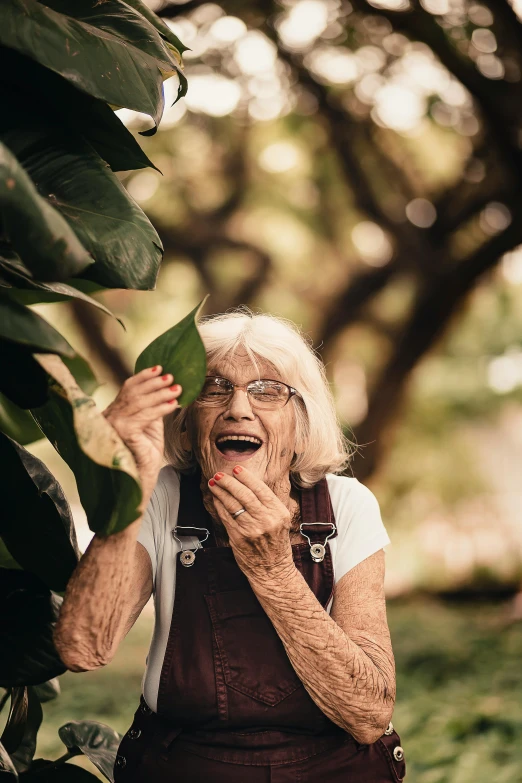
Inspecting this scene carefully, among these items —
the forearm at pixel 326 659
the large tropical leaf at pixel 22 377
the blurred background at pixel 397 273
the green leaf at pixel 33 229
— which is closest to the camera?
the green leaf at pixel 33 229

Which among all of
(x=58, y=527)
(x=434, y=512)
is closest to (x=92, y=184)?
(x=58, y=527)

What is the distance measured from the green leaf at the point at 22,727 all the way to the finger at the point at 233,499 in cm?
51

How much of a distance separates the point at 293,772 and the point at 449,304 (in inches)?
162

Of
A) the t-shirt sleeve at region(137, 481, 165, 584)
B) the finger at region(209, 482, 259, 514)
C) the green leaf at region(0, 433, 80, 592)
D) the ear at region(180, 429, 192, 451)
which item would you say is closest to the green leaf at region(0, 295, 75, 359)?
the green leaf at region(0, 433, 80, 592)

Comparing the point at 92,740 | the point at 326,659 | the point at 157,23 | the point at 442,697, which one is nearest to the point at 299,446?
the point at 326,659

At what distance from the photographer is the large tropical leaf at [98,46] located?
0.99m

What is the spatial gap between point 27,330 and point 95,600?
45 cm

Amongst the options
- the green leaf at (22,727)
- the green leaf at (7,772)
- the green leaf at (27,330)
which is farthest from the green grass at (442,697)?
the green leaf at (27,330)

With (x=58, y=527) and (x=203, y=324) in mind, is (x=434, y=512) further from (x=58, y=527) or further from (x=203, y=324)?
(x=58, y=527)

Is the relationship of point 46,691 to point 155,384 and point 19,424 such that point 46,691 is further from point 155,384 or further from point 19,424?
point 155,384

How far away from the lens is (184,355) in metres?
1.06

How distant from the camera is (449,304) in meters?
5.10

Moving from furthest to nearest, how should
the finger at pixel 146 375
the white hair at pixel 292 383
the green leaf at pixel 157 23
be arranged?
the white hair at pixel 292 383 < the green leaf at pixel 157 23 < the finger at pixel 146 375

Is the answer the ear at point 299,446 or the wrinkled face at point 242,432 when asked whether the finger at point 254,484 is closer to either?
the wrinkled face at point 242,432
